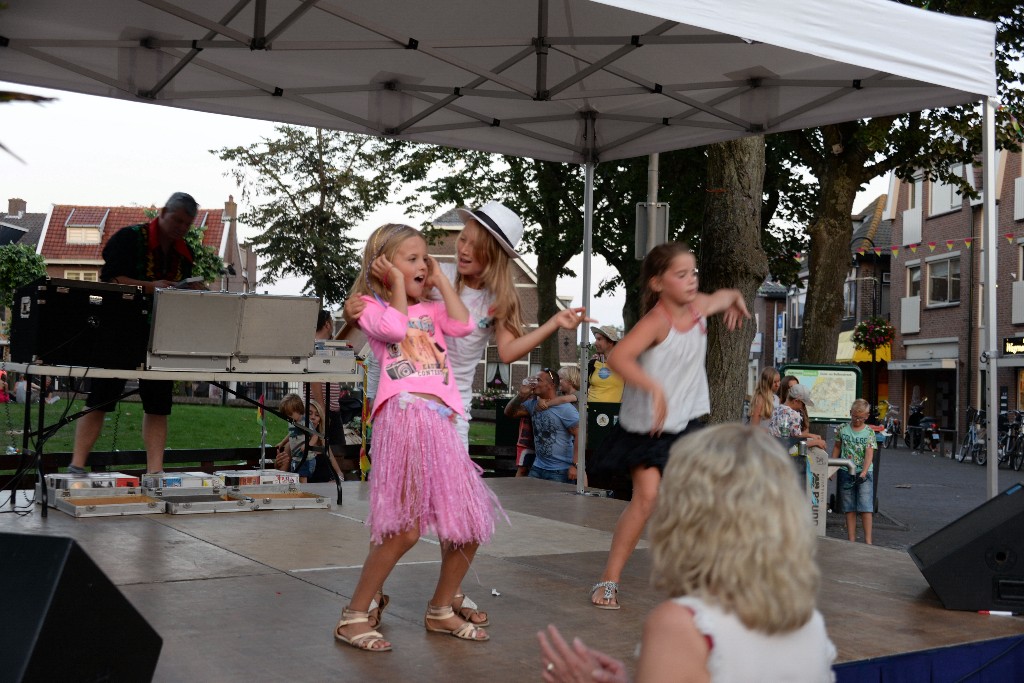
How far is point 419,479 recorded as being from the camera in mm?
3877

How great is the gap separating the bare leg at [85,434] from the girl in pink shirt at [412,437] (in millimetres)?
3818

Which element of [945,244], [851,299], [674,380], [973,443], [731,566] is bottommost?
[973,443]

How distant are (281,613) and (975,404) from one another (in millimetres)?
34823

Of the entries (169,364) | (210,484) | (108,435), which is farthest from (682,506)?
(108,435)

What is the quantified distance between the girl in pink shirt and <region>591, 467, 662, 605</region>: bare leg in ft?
2.89

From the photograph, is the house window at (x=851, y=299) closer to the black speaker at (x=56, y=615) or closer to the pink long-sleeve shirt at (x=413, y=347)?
the pink long-sleeve shirt at (x=413, y=347)

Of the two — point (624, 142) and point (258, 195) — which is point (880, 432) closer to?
point (624, 142)

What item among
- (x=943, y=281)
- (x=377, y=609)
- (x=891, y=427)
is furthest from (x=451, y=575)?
(x=943, y=281)

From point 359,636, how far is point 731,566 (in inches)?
92.8

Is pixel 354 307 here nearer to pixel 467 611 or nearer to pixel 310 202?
pixel 467 611

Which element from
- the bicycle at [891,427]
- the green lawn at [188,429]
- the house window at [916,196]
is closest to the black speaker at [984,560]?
the green lawn at [188,429]

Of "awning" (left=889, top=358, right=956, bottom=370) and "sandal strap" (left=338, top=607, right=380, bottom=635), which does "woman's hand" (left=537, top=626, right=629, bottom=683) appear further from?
"awning" (left=889, top=358, right=956, bottom=370)

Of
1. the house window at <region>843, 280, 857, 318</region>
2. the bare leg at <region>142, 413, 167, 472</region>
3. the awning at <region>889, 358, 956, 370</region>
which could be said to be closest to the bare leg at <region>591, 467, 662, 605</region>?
the bare leg at <region>142, 413, 167, 472</region>

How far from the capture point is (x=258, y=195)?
130 ft
